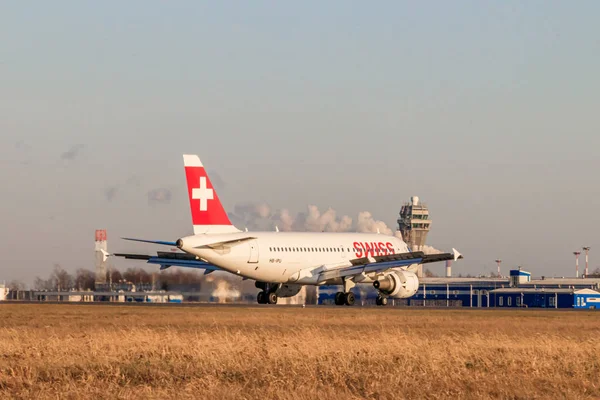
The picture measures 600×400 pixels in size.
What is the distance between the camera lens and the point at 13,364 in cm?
2116

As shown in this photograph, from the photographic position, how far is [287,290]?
228 feet

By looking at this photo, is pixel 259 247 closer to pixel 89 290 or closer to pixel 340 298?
pixel 340 298

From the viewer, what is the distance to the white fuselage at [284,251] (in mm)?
60500

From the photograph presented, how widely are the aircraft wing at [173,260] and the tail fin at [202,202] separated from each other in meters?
5.64

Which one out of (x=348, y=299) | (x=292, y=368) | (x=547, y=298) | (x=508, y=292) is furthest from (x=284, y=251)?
(x=508, y=292)

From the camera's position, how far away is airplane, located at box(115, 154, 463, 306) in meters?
60.9

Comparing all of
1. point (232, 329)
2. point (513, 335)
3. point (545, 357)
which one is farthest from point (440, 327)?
point (545, 357)

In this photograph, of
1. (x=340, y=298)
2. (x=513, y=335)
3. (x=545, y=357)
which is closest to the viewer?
(x=545, y=357)

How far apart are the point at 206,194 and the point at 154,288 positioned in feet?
76.4

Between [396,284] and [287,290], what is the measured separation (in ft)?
27.5

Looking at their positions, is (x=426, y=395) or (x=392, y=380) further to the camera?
(x=392, y=380)

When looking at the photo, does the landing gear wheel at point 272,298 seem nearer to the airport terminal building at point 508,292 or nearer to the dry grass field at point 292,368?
the dry grass field at point 292,368

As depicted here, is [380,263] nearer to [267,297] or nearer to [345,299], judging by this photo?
[345,299]

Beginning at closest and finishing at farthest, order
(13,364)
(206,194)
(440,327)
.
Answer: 1. (13,364)
2. (440,327)
3. (206,194)
